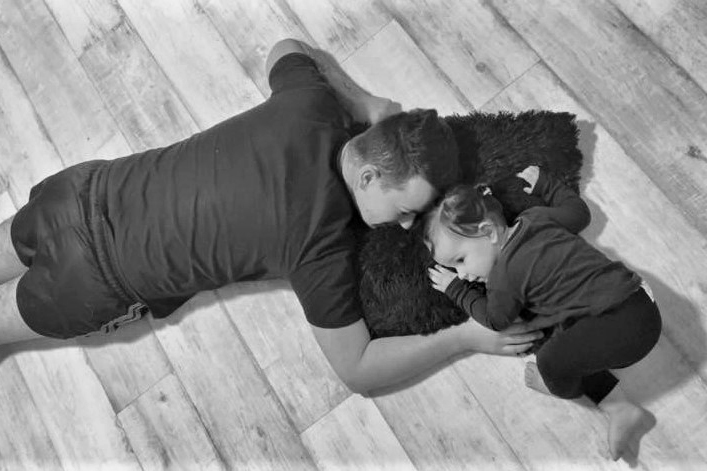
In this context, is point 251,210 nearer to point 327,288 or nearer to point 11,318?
point 327,288

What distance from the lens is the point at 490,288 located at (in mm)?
1337

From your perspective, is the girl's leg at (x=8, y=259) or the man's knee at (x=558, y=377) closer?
the man's knee at (x=558, y=377)

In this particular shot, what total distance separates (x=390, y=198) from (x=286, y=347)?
50 cm

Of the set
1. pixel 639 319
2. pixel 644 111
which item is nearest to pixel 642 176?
pixel 644 111

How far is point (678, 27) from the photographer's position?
1.56 m

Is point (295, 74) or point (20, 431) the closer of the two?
point (295, 74)

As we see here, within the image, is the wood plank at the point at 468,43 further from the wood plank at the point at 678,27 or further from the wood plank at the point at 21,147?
the wood plank at the point at 21,147

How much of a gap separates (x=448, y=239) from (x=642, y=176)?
1.72 feet

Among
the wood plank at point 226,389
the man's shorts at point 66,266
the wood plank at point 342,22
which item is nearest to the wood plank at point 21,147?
the man's shorts at point 66,266

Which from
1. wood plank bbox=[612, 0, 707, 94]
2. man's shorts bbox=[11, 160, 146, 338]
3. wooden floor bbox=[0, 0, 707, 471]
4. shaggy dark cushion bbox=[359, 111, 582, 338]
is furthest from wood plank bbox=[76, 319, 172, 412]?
wood plank bbox=[612, 0, 707, 94]

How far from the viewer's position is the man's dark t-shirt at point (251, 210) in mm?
1399

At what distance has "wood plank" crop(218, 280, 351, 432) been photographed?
1.56 m

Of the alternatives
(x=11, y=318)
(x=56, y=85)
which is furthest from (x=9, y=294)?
(x=56, y=85)

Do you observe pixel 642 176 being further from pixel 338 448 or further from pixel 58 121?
pixel 58 121
